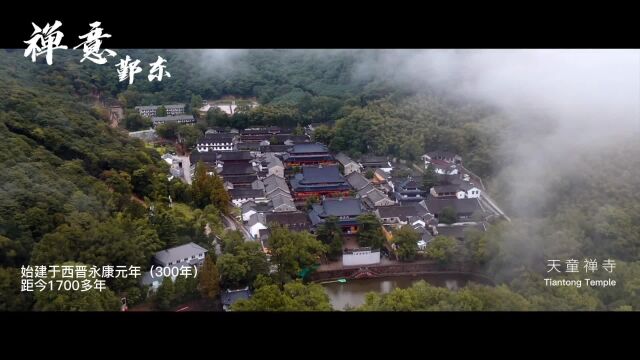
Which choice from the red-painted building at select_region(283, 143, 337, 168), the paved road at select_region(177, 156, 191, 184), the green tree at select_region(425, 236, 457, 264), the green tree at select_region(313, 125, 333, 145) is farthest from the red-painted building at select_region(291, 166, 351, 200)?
the green tree at select_region(425, 236, 457, 264)

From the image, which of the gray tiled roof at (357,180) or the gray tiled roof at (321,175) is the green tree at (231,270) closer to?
the gray tiled roof at (321,175)

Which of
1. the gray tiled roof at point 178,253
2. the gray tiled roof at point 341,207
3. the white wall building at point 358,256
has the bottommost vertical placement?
the white wall building at point 358,256

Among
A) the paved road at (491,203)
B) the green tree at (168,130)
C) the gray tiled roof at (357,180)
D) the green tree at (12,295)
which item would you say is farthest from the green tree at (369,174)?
the green tree at (12,295)

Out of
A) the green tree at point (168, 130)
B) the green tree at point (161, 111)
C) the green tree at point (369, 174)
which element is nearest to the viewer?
the green tree at point (369, 174)

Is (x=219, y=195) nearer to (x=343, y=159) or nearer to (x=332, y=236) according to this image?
(x=332, y=236)

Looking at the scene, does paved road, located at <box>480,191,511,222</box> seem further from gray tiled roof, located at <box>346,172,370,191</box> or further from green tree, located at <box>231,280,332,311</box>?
green tree, located at <box>231,280,332,311</box>
